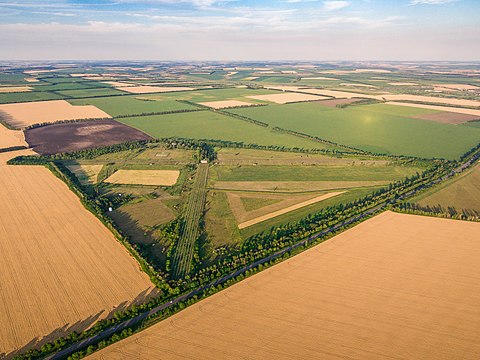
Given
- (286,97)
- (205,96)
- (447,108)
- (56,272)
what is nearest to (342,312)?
(56,272)

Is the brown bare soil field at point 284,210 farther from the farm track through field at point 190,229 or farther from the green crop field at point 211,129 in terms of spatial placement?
the green crop field at point 211,129

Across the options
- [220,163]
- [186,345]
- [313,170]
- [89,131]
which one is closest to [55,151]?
[89,131]

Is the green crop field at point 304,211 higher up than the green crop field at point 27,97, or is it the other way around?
the green crop field at point 27,97

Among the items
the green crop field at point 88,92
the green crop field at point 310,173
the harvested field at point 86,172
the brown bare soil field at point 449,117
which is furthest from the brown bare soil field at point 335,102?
the harvested field at point 86,172

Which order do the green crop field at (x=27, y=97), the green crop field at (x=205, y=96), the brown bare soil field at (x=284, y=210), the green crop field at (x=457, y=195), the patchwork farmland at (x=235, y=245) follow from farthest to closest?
the green crop field at (x=205, y=96), the green crop field at (x=27, y=97), the green crop field at (x=457, y=195), the brown bare soil field at (x=284, y=210), the patchwork farmland at (x=235, y=245)

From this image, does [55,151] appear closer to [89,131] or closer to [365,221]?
[89,131]

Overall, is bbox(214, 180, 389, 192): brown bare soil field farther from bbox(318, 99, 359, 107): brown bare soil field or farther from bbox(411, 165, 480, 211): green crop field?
bbox(318, 99, 359, 107): brown bare soil field
